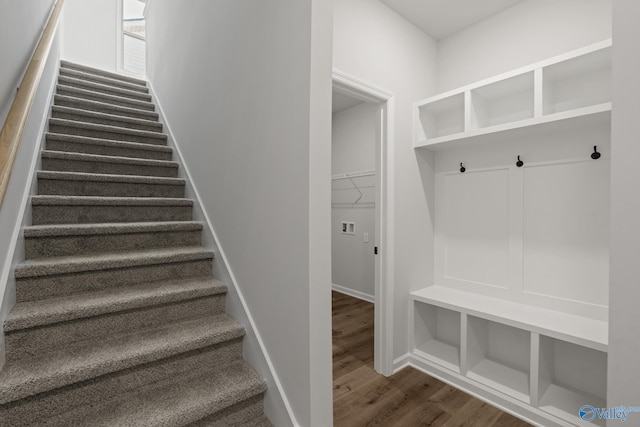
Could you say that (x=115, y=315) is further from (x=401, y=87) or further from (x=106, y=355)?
(x=401, y=87)

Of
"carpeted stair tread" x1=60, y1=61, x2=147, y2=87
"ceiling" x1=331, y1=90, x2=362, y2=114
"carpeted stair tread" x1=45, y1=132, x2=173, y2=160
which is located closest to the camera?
"carpeted stair tread" x1=45, y1=132, x2=173, y2=160

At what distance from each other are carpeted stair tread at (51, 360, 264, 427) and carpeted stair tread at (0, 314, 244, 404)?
0.13m

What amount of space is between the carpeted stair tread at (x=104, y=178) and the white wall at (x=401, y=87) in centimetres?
155

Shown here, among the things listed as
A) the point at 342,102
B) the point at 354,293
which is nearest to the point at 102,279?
the point at 354,293

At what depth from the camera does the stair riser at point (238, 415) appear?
4.28 feet

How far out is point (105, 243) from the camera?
1.82m

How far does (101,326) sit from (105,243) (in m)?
0.58

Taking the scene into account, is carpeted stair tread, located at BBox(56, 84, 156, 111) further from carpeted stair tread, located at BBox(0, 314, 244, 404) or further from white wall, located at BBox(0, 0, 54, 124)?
carpeted stair tread, located at BBox(0, 314, 244, 404)

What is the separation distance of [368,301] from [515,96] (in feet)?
9.53

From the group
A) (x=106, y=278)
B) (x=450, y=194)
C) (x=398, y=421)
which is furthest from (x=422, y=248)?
(x=106, y=278)

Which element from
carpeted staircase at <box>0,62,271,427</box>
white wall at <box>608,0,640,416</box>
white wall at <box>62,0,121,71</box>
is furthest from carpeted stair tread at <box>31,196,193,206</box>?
white wall at <box>62,0,121,71</box>

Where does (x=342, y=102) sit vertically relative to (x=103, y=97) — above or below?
above

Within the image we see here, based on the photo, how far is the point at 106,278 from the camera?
1617 millimetres

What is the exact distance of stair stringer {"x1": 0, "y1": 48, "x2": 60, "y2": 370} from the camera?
1256mm
